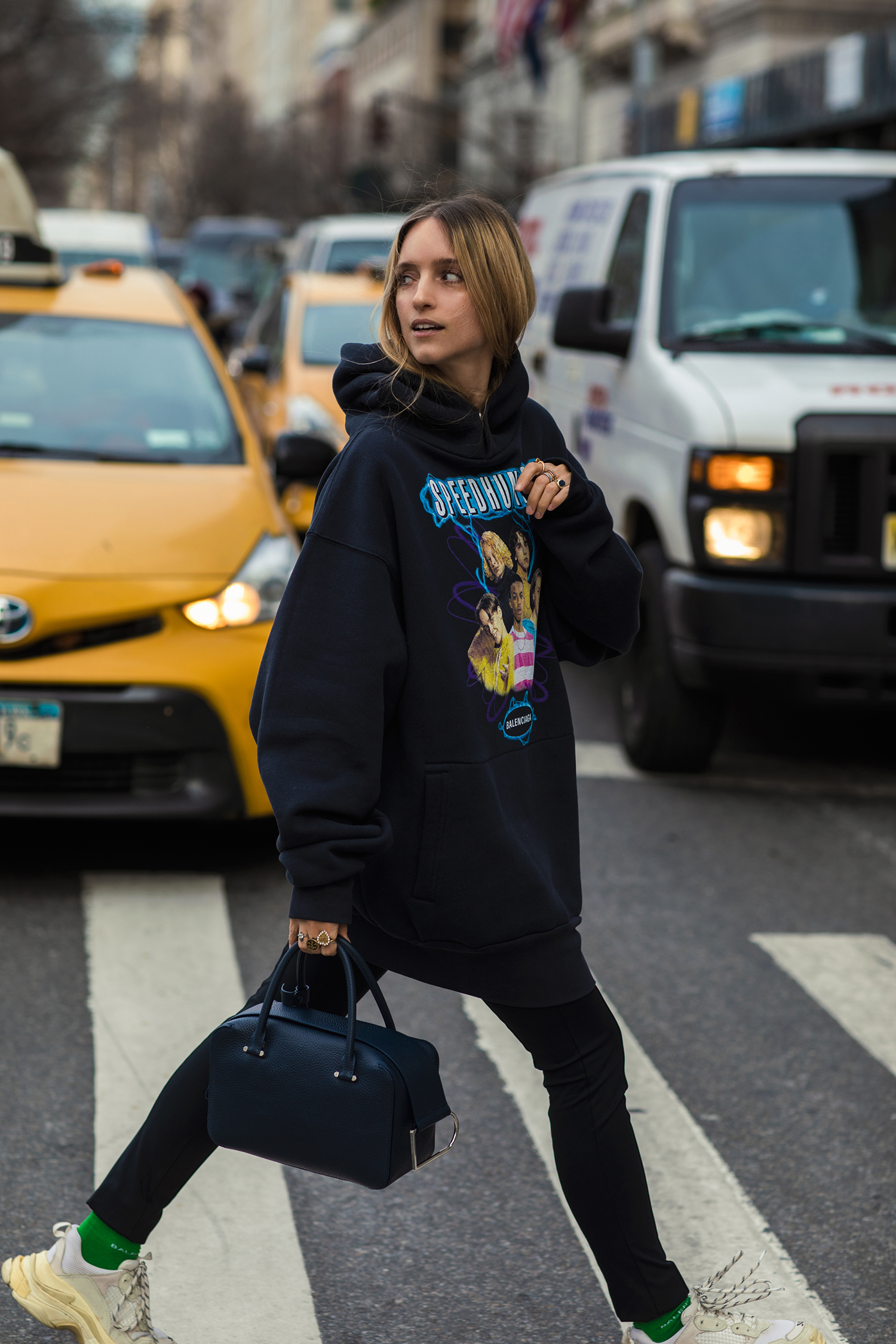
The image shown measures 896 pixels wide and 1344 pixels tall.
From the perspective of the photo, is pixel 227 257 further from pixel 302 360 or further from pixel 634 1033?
pixel 634 1033

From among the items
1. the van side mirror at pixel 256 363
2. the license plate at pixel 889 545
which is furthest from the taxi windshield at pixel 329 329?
the license plate at pixel 889 545

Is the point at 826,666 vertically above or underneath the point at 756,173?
underneath

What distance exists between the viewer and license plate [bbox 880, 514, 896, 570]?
6.18m

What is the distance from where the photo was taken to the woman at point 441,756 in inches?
95.4

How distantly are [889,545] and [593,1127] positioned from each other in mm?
4002

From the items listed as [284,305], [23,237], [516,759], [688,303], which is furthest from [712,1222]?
[284,305]

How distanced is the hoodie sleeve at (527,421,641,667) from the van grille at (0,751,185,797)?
8.33ft

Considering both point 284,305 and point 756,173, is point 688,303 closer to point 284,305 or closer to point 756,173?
point 756,173

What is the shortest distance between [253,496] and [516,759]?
3288 mm

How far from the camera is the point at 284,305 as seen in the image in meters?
12.2

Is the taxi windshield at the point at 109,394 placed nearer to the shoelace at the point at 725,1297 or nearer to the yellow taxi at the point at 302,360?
the yellow taxi at the point at 302,360

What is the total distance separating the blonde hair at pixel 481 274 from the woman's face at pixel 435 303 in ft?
0.04

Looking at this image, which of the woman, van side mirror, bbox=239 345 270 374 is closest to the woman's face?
the woman

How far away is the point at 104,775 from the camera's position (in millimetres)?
5113
